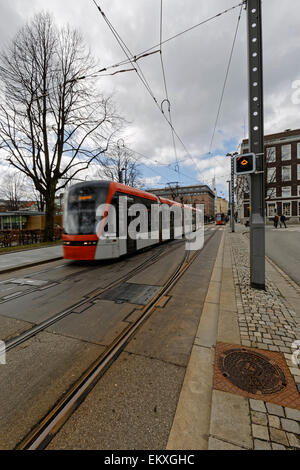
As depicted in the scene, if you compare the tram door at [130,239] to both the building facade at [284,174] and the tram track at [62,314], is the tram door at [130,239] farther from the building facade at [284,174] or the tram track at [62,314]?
the building facade at [284,174]

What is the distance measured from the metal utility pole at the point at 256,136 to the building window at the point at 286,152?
48.0 m

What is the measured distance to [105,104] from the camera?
45.5 ft

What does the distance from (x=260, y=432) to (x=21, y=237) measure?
16.8m

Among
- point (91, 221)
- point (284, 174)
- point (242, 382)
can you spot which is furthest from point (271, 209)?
point (242, 382)

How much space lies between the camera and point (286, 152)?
42531mm

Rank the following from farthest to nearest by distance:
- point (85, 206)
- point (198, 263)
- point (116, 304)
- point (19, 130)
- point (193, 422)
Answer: point (19, 130) → point (198, 263) → point (85, 206) → point (116, 304) → point (193, 422)

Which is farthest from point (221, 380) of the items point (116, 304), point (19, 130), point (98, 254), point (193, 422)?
point (19, 130)

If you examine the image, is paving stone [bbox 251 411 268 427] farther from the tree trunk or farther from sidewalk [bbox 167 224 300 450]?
the tree trunk

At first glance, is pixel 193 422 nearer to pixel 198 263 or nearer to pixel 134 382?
pixel 134 382

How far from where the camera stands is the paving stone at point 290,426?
1609 mm

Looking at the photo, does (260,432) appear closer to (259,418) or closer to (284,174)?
(259,418)

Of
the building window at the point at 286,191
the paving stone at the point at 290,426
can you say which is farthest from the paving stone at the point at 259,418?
the building window at the point at 286,191

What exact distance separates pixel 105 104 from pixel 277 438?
16793mm

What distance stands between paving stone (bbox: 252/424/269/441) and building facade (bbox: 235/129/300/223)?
44.6 metres
